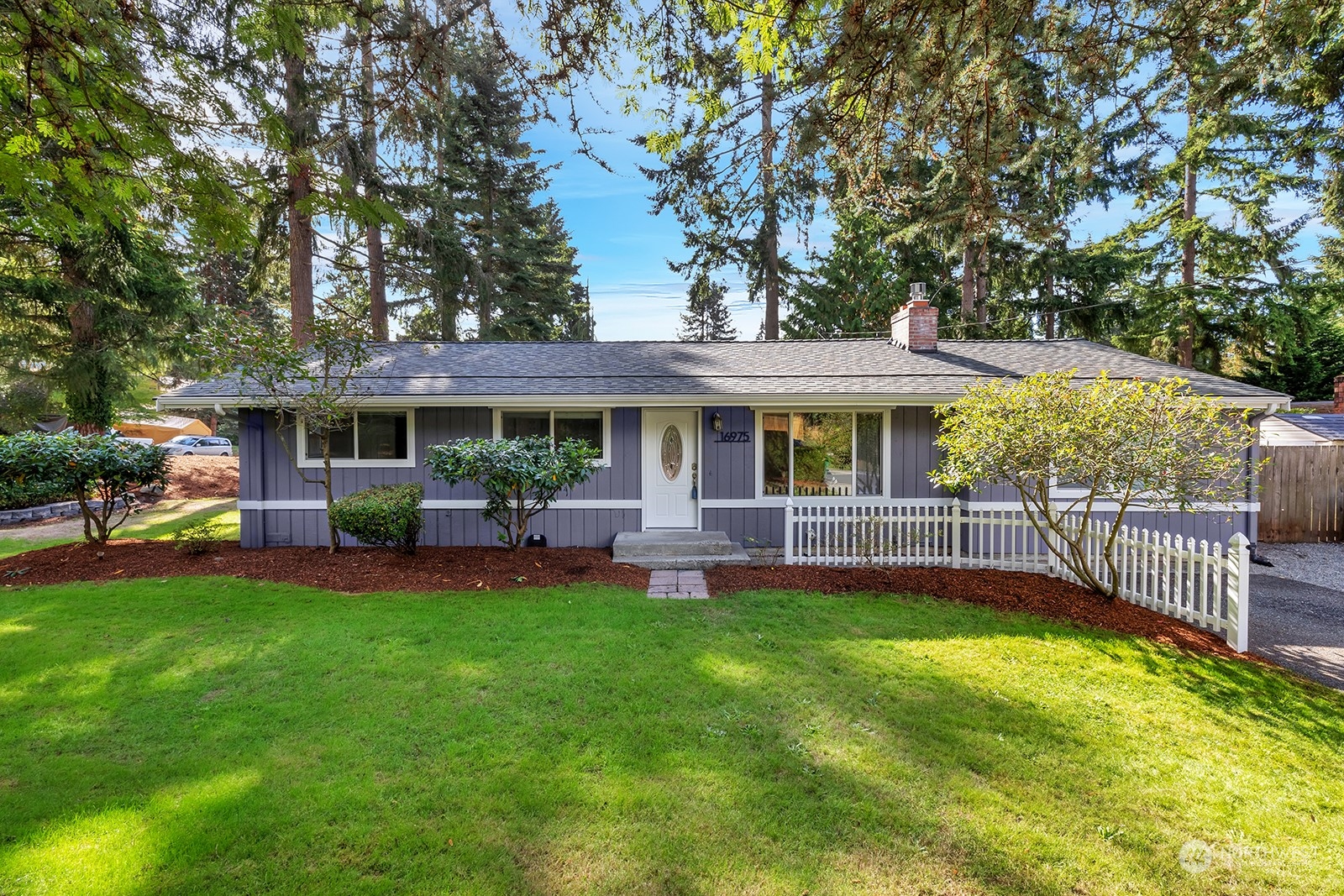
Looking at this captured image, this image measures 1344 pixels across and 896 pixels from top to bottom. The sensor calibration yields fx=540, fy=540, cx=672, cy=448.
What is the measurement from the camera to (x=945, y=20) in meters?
3.41

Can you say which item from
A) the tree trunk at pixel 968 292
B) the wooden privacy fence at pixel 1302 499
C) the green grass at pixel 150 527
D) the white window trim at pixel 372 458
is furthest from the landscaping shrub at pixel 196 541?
the tree trunk at pixel 968 292

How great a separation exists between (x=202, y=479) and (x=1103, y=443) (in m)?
20.4

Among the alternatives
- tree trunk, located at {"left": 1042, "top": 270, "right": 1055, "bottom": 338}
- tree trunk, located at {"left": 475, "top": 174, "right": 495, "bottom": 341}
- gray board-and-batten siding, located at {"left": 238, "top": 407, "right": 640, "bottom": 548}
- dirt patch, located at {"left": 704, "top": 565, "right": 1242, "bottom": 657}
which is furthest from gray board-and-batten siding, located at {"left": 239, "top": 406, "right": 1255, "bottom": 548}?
tree trunk, located at {"left": 1042, "top": 270, "right": 1055, "bottom": 338}

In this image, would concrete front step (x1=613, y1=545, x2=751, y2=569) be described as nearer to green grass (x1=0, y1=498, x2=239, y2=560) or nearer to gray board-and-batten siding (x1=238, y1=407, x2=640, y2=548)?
gray board-and-batten siding (x1=238, y1=407, x2=640, y2=548)

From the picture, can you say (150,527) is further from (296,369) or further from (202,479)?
(296,369)

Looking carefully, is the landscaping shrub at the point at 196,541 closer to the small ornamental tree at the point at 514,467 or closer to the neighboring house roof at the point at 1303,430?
the small ornamental tree at the point at 514,467

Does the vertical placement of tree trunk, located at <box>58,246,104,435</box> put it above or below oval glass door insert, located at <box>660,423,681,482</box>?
above

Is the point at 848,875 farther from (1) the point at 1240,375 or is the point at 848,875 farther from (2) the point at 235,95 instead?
(1) the point at 1240,375

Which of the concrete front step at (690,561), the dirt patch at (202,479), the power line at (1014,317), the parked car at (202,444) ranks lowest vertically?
the concrete front step at (690,561)

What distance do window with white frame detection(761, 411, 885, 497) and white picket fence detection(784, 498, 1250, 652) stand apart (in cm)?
45

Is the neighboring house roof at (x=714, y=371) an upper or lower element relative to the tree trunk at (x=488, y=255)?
lower

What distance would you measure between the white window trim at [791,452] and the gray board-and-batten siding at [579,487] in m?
0.07

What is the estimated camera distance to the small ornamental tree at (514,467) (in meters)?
6.50

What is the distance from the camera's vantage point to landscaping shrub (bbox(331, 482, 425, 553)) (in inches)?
261
